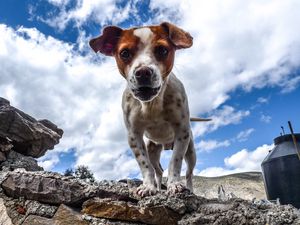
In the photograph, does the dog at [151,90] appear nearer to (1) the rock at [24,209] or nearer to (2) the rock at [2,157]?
(1) the rock at [24,209]

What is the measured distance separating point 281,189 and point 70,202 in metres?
5.58

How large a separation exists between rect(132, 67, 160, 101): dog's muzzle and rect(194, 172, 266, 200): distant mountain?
38.0ft

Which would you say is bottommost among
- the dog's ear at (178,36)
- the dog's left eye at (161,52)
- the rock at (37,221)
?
the rock at (37,221)

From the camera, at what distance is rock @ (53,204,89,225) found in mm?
2797

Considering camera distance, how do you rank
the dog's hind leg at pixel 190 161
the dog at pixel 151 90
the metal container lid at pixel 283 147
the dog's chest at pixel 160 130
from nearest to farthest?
the dog at pixel 151 90, the dog's chest at pixel 160 130, the dog's hind leg at pixel 190 161, the metal container lid at pixel 283 147

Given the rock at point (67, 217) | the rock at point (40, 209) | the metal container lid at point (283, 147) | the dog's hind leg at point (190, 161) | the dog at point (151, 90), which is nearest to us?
the rock at point (67, 217)

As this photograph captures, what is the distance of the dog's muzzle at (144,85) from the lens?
288cm

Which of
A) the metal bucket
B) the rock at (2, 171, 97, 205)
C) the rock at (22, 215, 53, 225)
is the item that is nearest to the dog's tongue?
the rock at (2, 171, 97, 205)

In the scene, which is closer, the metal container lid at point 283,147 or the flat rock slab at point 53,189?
the flat rock slab at point 53,189

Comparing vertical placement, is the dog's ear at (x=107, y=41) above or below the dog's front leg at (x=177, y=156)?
above

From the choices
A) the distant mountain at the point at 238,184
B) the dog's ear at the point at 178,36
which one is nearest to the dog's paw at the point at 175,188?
the dog's ear at the point at 178,36

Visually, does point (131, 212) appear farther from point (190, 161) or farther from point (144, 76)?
point (190, 161)

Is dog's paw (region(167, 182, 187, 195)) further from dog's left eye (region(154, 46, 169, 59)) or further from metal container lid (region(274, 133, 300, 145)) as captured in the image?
metal container lid (region(274, 133, 300, 145))

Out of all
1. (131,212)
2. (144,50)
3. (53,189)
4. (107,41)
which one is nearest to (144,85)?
(144,50)
